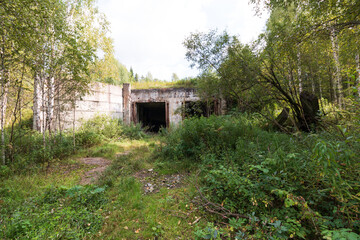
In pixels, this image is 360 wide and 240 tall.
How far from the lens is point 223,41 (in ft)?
19.1

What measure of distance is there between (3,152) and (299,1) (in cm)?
971

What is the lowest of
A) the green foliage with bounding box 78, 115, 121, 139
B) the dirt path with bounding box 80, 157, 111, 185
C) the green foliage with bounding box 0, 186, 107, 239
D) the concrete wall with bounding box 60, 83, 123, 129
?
the dirt path with bounding box 80, 157, 111, 185

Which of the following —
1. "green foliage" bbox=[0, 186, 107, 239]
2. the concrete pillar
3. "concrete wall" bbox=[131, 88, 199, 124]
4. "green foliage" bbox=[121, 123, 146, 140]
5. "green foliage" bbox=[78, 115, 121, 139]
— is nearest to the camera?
"green foliage" bbox=[0, 186, 107, 239]

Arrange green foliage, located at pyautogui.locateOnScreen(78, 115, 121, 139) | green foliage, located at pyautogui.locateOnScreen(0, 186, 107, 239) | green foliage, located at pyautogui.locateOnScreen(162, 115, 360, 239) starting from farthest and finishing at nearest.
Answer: green foliage, located at pyautogui.locateOnScreen(78, 115, 121, 139) < green foliage, located at pyautogui.locateOnScreen(0, 186, 107, 239) < green foliage, located at pyautogui.locateOnScreen(162, 115, 360, 239)

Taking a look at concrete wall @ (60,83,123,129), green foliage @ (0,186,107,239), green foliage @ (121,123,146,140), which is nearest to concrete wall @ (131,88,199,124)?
concrete wall @ (60,83,123,129)

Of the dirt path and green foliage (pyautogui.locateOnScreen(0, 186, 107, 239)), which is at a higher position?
green foliage (pyautogui.locateOnScreen(0, 186, 107, 239))

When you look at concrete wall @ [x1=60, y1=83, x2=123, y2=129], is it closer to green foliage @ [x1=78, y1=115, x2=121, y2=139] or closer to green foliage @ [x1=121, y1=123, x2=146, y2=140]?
green foliage @ [x1=78, y1=115, x2=121, y2=139]

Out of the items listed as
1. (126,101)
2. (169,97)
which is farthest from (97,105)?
(169,97)

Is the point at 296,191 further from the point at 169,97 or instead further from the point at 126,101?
the point at 126,101

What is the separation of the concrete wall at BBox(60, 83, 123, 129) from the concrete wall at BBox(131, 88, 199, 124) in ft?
3.93

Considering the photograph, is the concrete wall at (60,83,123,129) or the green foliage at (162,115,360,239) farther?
the concrete wall at (60,83,123,129)

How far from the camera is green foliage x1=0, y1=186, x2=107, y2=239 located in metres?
1.99

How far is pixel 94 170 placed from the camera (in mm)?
4734

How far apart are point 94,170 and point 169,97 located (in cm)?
779
